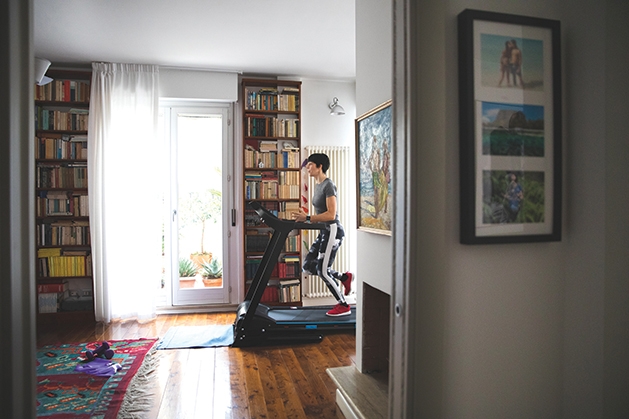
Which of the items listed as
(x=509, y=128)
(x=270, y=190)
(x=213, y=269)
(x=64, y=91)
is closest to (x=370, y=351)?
(x=509, y=128)

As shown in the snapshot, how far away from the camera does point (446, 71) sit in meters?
1.37

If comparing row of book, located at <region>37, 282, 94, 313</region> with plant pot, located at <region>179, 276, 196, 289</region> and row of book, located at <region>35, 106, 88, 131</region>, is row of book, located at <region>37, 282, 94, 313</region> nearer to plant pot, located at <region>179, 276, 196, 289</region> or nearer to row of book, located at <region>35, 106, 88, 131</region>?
plant pot, located at <region>179, 276, 196, 289</region>

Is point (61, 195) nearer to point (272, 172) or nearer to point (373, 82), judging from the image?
point (272, 172)

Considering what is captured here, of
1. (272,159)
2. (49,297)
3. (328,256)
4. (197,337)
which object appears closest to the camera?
(197,337)

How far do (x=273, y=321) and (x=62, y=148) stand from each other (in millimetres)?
3105

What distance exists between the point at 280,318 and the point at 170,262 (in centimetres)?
176

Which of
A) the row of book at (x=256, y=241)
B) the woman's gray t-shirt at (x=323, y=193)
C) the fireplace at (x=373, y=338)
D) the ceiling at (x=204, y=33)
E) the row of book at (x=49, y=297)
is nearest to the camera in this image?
the fireplace at (x=373, y=338)

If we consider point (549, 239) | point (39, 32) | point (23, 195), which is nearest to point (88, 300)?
point (39, 32)

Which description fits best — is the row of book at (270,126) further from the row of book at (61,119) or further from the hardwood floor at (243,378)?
the hardwood floor at (243,378)

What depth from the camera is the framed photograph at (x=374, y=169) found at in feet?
7.20

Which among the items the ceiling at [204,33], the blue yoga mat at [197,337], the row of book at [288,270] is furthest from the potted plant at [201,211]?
the ceiling at [204,33]

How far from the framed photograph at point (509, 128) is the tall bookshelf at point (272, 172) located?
3754 mm

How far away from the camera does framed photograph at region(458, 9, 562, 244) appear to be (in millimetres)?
1349

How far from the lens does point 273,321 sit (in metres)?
3.79
